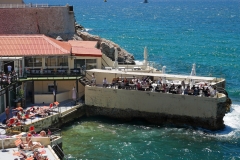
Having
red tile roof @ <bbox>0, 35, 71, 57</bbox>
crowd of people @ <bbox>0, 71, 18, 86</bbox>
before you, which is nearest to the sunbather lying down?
crowd of people @ <bbox>0, 71, 18, 86</bbox>

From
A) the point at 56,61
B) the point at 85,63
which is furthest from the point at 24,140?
the point at 85,63

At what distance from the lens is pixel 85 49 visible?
48.0 meters

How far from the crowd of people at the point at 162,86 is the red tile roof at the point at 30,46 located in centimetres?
444

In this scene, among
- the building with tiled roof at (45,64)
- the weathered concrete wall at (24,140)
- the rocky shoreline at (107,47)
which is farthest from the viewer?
the rocky shoreline at (107,47)

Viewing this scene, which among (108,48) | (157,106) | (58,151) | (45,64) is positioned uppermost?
(108,48)

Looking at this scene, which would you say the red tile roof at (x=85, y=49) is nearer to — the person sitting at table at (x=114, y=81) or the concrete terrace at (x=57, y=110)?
the person sitting at table at (x=114, y=81)

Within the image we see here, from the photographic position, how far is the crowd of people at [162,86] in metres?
40.4

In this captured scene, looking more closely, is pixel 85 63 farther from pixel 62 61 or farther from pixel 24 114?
pixel 24 114

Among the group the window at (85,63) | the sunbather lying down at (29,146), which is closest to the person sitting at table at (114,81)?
the window at (85,63)

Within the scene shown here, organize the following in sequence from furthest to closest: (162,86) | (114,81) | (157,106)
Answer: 1. (114,81)
2. (162,86)
3. (157,106)

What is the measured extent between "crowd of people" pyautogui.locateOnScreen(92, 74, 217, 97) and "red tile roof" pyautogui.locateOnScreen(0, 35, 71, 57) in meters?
4.44

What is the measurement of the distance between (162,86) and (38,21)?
20.5 m

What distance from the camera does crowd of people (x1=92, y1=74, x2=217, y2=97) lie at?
132ft

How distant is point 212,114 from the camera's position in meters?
39.8
